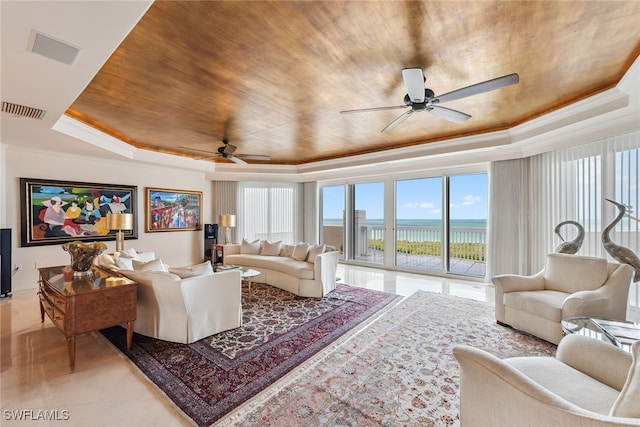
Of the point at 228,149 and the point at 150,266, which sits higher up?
the point at 228,149

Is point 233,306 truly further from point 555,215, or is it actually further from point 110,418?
point 555,215

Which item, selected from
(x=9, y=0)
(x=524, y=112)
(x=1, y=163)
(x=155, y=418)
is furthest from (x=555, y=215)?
(x=1, y=163)

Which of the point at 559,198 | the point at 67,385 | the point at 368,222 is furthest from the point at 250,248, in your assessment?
the point at 559,198

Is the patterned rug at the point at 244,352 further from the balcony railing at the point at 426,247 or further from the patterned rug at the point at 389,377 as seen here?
the balcony railing at the point at 426,247

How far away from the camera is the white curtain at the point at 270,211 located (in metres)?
7.52

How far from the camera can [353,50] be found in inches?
90.7

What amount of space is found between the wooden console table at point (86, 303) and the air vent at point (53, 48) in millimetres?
1863

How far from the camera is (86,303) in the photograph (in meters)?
2.39

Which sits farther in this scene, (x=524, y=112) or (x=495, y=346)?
(x=524, y=112)

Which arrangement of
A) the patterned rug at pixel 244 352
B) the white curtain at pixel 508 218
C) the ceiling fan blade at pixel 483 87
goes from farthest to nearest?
the white curtain at pixel 508 218 → the ceiling fan blade at pixel 483 87 → the patterned rug at pixel 244 352

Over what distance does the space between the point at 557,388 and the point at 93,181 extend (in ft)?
22.9

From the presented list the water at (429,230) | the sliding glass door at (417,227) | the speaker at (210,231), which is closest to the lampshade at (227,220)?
the speaker at (210,231)

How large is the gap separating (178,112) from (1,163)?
324 centimetres

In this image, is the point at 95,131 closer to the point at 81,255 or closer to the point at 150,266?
the point at 81,255
